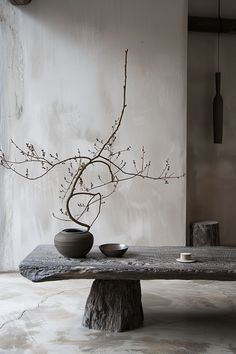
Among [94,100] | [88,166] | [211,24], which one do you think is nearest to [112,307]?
[88,166]

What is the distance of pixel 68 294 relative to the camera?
3.85 metres

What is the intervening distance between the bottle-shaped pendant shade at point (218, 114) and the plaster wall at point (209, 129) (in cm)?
18

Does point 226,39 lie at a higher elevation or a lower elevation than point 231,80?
higher

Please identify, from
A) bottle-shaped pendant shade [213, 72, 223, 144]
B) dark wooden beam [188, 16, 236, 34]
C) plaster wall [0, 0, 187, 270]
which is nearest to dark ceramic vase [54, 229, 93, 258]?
plaster wall [0, 0, 187, 270]

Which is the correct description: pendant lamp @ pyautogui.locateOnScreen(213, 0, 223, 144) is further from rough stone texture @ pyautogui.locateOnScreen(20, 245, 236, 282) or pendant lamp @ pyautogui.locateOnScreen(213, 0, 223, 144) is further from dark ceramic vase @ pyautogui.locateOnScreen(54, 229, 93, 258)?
dark ceramic vase @ pyautogui.locateOnScreen(54, 229, 93, 258)

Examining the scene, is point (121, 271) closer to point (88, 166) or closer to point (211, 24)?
point (88, 166)

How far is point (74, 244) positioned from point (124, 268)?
14.9 inches

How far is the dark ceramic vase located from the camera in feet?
9.50

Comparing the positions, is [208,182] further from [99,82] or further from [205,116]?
[99,82]

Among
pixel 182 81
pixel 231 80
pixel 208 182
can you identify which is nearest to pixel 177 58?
pixel 182 81

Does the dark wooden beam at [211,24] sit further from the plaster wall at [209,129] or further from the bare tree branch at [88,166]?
the bare tree branch at [88,166]

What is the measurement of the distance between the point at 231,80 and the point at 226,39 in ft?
1.65

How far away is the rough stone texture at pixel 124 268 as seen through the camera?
2.68 m

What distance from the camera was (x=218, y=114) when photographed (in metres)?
5.31
